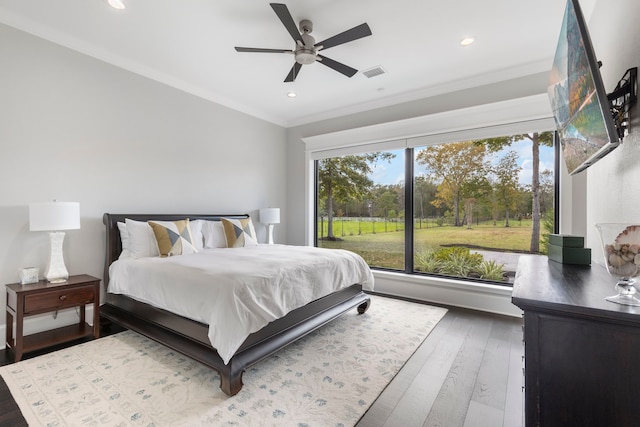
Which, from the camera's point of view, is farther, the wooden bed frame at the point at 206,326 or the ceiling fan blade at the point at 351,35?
the ceiling fan blade at the point at 351,35

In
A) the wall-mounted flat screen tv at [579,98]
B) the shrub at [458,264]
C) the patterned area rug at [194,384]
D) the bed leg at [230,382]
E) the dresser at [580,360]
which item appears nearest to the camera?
the dresser at [580,360]

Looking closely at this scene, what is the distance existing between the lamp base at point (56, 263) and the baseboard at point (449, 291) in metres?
3.75

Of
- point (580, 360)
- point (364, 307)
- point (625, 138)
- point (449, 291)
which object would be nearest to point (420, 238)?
point (449, 291)

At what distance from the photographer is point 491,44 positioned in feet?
9.82

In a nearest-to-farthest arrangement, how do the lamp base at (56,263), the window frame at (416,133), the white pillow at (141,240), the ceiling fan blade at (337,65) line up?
the lamp base at (56,263), the ceiling fan blade at (337,65), the white pillow at (141,240), the window frame at (416,133)

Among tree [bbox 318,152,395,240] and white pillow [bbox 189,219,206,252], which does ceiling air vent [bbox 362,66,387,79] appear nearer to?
tree [bbox 318,152,395,240]

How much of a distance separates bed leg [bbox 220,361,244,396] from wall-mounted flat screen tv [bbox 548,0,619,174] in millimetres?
2458

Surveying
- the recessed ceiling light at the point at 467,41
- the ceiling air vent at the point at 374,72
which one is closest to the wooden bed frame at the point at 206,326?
the ceiling air vent at the point at 374,72

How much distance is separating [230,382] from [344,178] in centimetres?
388

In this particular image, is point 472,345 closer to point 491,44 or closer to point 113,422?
point 113,422

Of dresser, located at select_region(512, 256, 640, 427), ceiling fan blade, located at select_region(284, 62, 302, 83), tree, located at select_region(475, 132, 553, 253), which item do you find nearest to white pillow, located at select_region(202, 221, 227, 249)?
ceiling fan blade, located at select_region(284, 62, 302, 83)

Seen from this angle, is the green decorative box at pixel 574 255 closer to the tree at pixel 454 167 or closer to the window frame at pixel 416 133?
the window frame at pixel 416 133

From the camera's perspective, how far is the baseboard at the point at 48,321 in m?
2.70

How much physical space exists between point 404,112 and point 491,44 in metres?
1.43
